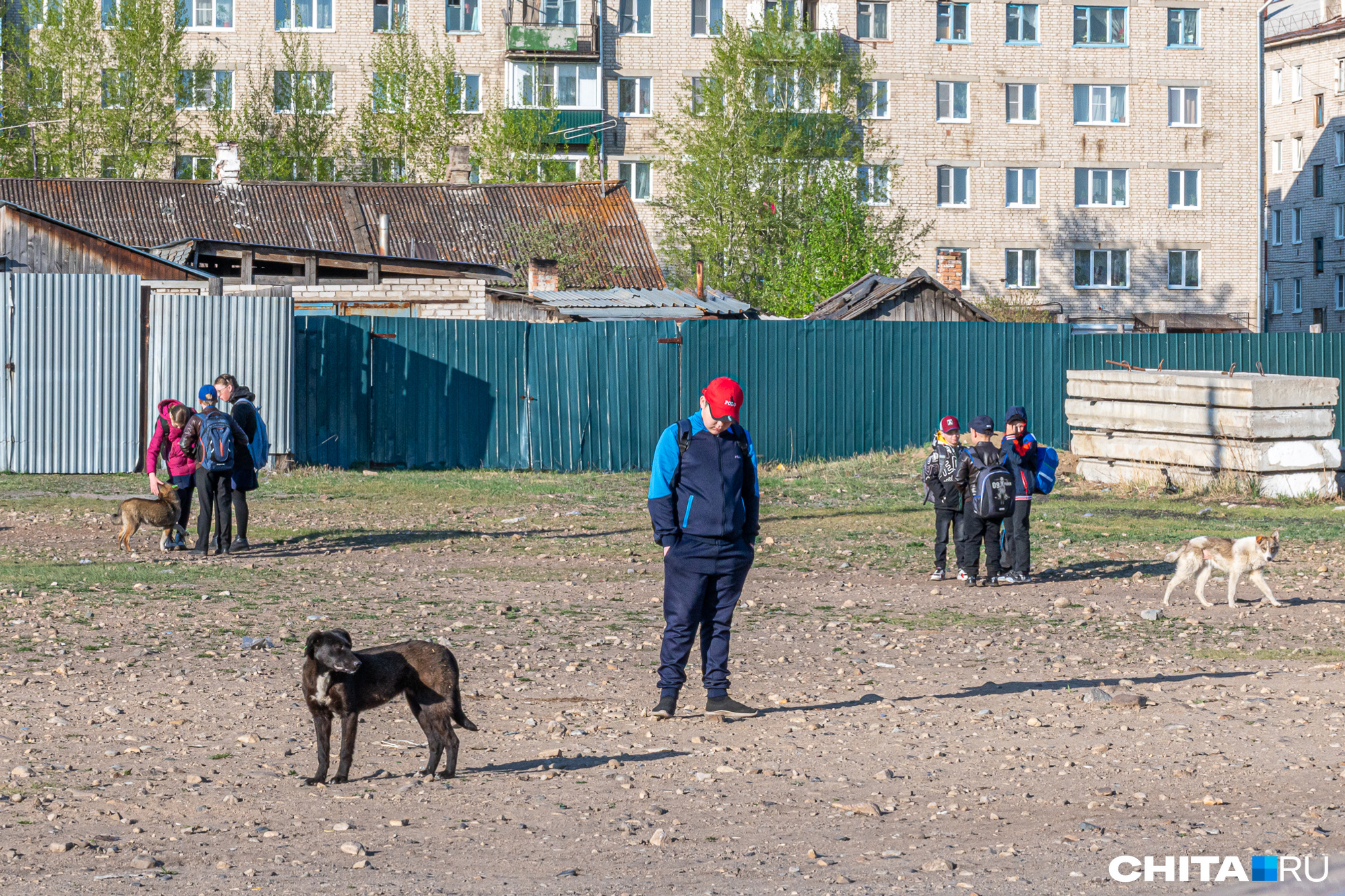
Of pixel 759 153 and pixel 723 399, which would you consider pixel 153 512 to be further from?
pixel 759 153

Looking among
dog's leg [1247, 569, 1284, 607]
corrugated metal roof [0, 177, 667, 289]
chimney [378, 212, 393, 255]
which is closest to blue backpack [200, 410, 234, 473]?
dog's leg [1247, 569, 1284, 607]

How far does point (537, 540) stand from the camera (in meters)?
14.8

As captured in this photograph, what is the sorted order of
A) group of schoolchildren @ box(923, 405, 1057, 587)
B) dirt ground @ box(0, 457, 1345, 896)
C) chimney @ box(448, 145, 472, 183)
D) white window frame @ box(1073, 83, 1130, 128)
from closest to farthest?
dirt ground @ box(0, 457, 1345, 896)
group of schoolchildren @ box(923, 405, 1057, 587)
chimney @ box(448, 145, 472, 183)
white window frame @ box(1073, 83, 1130, 128)

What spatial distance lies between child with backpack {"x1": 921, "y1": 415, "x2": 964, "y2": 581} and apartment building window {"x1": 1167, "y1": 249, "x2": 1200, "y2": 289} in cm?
4791

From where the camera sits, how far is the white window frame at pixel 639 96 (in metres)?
55.5

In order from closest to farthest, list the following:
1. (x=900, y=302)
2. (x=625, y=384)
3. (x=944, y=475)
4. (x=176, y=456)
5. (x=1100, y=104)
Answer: (x=944, y=475) < (x=176, y=456) < (x=625, y=384) < (x=900, y=302) < (x=1100, y=104)

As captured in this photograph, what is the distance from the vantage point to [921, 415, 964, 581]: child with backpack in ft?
40.9

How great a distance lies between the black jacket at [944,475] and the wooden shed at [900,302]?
769 inches

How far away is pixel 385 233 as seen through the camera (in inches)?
1447

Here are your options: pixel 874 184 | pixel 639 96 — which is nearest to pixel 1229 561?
pixel 874 184

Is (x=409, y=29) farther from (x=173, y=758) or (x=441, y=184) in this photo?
(x=173, y=758)

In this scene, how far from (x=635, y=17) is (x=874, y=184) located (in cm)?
1035

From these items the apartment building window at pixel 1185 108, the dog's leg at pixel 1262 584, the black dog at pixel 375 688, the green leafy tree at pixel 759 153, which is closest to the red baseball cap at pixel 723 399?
the black dog at pixel 375 688

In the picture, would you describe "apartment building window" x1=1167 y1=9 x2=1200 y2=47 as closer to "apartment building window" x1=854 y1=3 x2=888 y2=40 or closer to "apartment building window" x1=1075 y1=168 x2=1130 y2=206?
"apartment building window" x1=1075 y1=168 x2=1130 y2=206
